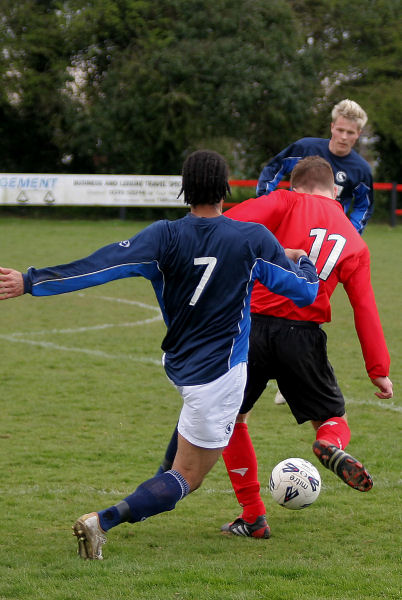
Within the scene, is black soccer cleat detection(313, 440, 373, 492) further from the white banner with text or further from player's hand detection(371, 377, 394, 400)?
the white banner with text

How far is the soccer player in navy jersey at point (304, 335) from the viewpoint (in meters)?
4.57

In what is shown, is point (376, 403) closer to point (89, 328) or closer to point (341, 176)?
point (341, 176)

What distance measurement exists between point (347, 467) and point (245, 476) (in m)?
0.72

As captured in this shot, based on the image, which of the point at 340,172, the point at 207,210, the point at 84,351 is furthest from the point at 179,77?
the point at 207,210

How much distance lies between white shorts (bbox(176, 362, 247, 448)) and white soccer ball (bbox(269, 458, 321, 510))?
0.70 m

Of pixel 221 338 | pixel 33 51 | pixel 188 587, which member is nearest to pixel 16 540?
pixel 188 587

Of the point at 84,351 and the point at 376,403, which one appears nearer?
the point at 376,403

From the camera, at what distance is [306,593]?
371 cm

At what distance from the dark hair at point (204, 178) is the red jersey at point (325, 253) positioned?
1.96 ft

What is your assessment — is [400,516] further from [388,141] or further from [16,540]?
[388,141]

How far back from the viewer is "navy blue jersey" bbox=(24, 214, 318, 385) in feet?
12.5

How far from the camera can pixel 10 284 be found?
3.70 meters

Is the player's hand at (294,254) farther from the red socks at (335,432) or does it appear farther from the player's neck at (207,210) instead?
the red socks at (335,432)

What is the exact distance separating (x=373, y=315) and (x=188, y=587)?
169cm
